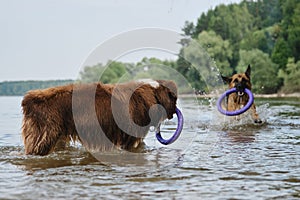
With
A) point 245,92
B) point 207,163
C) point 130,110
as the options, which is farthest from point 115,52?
point 245,92

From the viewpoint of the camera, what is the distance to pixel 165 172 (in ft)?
24.7

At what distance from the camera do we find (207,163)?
27.5 feet

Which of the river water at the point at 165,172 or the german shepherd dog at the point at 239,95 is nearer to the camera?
the river water at the point at 165,172

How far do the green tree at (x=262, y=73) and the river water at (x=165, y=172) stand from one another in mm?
63594

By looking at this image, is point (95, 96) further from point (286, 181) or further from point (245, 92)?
point (245, 92)

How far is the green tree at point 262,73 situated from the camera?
241ft

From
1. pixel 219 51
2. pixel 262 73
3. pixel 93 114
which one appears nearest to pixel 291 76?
pixel 262 73

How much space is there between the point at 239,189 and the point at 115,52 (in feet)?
14.2

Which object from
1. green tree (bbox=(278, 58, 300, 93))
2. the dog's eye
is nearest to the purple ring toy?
the dog's eye

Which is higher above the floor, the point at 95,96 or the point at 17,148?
the point at 95,96

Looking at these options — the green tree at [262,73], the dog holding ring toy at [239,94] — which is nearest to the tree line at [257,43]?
the green tree at [262,73]

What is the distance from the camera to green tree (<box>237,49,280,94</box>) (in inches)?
2889

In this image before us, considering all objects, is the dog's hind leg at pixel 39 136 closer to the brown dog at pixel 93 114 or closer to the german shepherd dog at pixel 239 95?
the brown dog at pixel 93 114

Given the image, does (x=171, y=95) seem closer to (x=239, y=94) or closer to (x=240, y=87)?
(x=240, y=87)
